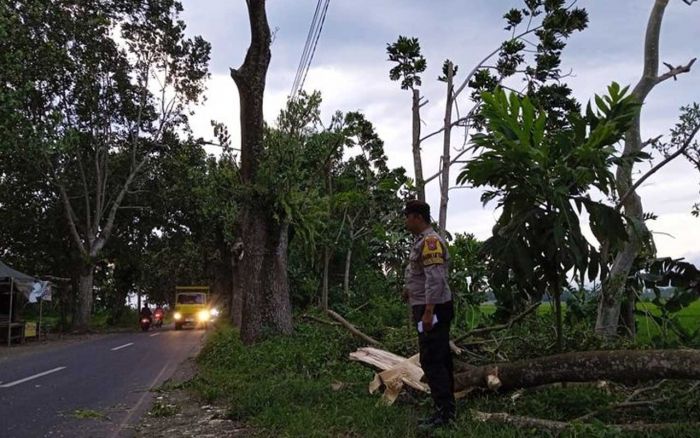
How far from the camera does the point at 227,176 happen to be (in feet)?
42.3

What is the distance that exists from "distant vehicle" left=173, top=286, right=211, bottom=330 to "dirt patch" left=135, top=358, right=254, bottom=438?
26.0 meters

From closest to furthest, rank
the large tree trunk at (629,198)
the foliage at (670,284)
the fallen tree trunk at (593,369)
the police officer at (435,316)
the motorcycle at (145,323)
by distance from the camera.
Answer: the fallen tree trunk at (593,369), the police officer at (435,316), the large tree trunk at (629,198), the foliage at (670,284), the motorcycle at (145,323)

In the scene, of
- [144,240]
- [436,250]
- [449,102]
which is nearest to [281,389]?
[436,250]

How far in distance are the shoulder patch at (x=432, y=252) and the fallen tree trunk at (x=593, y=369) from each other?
1278mm

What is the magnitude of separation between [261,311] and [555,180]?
8.27 metres

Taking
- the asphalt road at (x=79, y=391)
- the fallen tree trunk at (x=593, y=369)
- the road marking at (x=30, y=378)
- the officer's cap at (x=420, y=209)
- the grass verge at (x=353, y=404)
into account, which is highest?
the officer's cap at (x=420, y=209)

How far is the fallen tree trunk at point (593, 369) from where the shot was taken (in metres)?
4.79

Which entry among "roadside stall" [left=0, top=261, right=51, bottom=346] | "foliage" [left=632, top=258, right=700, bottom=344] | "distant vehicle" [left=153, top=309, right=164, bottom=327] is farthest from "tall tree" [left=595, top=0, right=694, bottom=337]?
"distant vehicle" [left=153, top=309, right=164, bottom=327]

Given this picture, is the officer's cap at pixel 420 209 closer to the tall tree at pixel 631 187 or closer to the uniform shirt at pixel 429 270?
the uniform shirt at pixel 429 270

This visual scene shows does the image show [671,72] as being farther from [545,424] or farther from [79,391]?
[79,391]

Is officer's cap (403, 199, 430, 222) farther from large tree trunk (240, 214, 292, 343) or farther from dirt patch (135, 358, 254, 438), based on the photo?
large tree trunk (240, 214, 292, 343)

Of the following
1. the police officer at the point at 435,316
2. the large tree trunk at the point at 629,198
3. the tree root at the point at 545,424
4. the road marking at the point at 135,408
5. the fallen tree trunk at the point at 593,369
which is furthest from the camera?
the large tree trunk at the point at 629,198

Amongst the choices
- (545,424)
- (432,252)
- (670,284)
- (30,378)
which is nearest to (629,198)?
(670,284)

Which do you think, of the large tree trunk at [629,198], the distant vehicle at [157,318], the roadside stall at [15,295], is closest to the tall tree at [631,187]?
the large tree trunk at [629,198]
